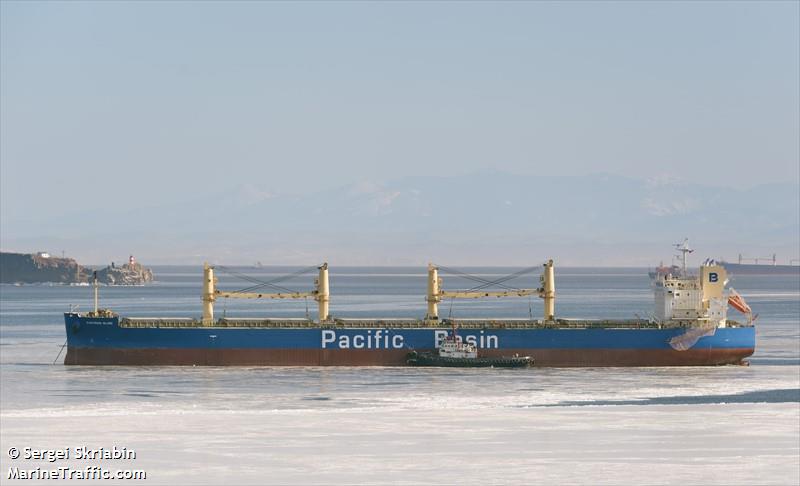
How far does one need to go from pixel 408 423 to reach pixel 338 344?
22302 millimetres

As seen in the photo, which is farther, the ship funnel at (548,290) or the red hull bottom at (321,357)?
the ship funnel at (548,290)

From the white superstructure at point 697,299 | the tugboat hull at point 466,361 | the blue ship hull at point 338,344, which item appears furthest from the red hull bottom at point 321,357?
the white superstructure at point 697,299

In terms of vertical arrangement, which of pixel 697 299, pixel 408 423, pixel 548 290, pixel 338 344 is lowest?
pixel 408 423

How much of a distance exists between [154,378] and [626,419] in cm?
2302

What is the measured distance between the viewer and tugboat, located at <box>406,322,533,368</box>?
63.2 meters

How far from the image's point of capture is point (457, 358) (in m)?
63.2

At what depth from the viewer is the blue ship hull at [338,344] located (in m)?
63.9

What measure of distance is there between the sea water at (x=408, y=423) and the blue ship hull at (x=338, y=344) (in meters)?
1.20

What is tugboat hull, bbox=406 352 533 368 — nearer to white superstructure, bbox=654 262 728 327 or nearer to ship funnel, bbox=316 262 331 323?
ship funnel, bbox=316 262 331 323

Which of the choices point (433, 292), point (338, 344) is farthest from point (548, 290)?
point (338, 344)

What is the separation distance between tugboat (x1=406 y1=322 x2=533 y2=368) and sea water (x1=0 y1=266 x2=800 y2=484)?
1.48 m

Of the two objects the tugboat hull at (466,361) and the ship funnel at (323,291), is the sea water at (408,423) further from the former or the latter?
the ship funnel at (323,291)

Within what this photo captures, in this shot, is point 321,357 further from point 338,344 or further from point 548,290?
point 548,290

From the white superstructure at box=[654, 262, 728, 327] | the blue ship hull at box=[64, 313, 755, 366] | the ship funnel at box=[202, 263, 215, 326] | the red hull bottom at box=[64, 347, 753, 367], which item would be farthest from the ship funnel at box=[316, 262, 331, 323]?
the white superstructure at box=[654, 262, 728, 327]
